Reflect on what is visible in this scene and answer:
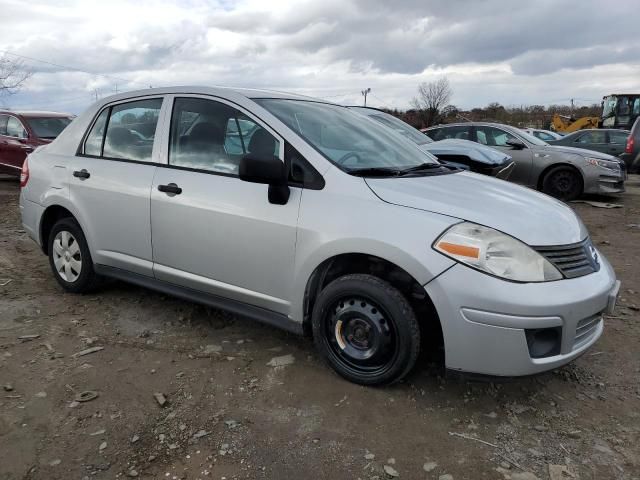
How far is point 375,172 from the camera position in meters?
3.11

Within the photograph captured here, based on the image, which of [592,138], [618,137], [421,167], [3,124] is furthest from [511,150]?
[3,124]

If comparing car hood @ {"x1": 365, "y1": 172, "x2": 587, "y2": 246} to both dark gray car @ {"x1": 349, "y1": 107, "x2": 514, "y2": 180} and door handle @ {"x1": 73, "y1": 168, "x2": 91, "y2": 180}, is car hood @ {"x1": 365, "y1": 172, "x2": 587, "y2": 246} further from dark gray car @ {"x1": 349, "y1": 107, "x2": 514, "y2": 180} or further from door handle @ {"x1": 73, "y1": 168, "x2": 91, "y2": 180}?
dark gray car @ {"x1": 349, "y1": 107, "x2": 514, "y2": 180}

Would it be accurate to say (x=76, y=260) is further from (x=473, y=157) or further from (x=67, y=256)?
(x=473, y=157)

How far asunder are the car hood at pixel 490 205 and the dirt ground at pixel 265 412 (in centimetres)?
84

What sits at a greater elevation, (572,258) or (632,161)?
(572,258)

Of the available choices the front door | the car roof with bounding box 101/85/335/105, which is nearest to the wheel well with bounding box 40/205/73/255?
the car roof with bounding box 101/85/335/105

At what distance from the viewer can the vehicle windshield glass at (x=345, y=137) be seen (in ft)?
10.5

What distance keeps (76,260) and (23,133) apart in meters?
7.25

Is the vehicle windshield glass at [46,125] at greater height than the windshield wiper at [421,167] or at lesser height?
lesser

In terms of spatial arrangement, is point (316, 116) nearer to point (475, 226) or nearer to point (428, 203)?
point (428, 203)

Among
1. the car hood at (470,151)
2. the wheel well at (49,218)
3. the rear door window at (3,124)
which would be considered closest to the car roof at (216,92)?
the wheel well at (49,218)

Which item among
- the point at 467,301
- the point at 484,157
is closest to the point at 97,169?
the point at 467,301

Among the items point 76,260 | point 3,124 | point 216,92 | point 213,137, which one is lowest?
point 76,260

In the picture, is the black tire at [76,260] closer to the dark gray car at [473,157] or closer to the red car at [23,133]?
the dark gray car at [473,157]
